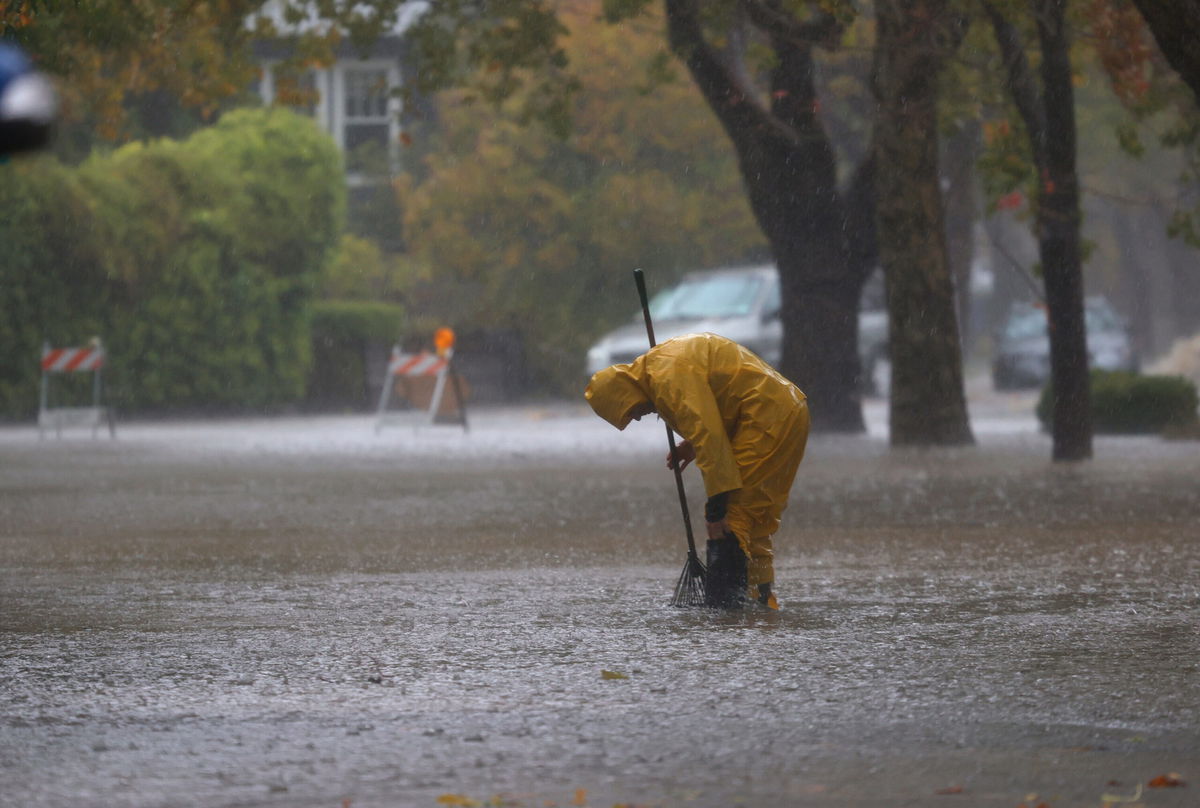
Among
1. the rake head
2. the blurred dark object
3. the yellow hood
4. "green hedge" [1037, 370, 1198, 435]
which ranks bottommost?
the rake head

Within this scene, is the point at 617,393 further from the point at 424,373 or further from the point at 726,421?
the point at 424,373

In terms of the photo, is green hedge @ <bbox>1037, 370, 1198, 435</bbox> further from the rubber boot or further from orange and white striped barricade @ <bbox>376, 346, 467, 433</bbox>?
the rubber boot

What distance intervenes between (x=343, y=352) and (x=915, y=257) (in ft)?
45.7

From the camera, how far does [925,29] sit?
58.6 feet

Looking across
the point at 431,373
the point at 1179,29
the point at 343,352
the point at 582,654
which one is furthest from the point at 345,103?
the point at 582,654

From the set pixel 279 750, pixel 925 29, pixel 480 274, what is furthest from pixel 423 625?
pixel 480 274

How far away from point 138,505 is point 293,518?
154cm

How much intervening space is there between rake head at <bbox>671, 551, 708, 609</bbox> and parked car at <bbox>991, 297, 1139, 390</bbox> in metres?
27.2

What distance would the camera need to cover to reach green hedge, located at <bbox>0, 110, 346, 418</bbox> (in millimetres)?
25688

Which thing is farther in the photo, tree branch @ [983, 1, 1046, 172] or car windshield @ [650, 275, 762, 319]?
car windshield @ [650, 275, 762, 319]

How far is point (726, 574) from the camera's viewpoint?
8.12 m

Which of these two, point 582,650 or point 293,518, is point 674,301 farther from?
point 582,650

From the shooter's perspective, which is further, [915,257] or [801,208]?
[801,208]

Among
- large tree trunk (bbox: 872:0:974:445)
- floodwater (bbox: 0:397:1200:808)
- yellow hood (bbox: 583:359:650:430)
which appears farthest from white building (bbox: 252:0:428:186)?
yellow hood (bbox: 583:359:650:430)
